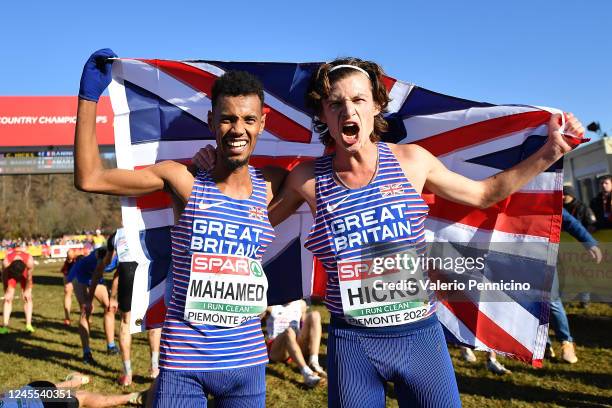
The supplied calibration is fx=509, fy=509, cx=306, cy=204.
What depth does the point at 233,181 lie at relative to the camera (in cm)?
244

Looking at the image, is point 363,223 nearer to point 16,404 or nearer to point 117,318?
point 16,404

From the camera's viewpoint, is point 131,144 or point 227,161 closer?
point 227,161

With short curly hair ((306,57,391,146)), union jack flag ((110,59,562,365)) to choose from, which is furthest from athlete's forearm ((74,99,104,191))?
short curly hair ((306,57,391,146))

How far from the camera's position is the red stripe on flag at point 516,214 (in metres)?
3.30

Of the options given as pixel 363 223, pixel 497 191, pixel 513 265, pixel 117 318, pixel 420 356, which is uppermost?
pixel 497 191

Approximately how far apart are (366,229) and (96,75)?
1487mm

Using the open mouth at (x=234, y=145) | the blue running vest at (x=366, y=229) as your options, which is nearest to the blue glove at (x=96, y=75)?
the open mouth at (x=234, y=145)

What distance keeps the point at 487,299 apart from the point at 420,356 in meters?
1.34

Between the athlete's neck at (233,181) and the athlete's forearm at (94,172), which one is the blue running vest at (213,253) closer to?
the athlete's neck at (233,181)

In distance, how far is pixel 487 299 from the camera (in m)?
3.36

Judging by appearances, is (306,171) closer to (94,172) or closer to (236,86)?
(236,86)

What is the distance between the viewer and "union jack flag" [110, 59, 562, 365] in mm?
3250

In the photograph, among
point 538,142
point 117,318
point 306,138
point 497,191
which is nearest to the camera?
point 497,191

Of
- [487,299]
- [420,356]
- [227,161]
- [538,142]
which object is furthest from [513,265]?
[227,161]
